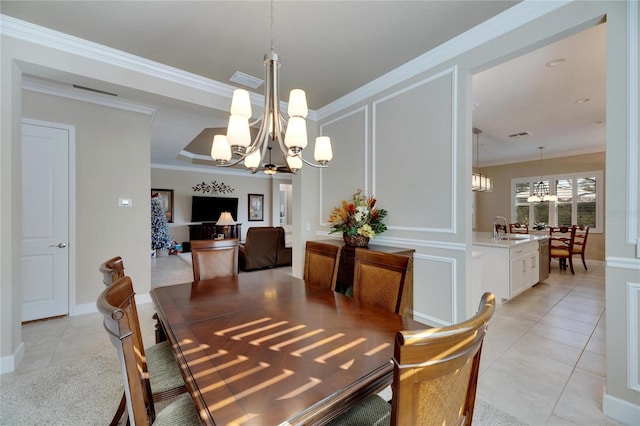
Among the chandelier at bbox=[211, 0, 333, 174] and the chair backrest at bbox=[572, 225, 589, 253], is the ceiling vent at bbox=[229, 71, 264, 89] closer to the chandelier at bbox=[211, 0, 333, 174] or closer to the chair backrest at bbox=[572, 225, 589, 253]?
the chandelier at bbox=[211, 0, 333, 174]

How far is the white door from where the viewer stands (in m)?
3.04

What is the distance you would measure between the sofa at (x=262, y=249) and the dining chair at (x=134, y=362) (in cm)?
393

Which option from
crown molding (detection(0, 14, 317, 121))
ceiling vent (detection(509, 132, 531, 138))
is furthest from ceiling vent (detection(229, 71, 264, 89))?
ceiling vent (detection(509, 132, 531, 138))

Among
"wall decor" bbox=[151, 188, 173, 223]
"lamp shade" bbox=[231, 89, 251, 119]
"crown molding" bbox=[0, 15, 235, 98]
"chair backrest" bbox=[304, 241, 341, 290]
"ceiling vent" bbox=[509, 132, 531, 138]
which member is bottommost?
"chair backrest" bbox=[304, 241, 341, 290]

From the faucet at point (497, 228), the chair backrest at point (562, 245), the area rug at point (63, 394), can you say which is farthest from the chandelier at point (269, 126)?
the chair backrest at point (562, 245)

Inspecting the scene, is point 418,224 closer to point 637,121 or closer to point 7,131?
point 637,121

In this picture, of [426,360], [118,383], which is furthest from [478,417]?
[118,383]

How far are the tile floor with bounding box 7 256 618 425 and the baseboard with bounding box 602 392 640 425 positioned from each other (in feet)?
0.15

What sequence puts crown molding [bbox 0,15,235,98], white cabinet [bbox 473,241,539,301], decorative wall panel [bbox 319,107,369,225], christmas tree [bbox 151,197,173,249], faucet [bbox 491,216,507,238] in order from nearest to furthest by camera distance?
1. crown molding [bbox 0,15,235,98]
2. decorative wall panel [bbox 319,107,369,225]
3. white cabinet [bbox 473,241,539,301]
4. faucet [bbox 491,216,507,238]
5. christmas tree [bbox 151,197,173,249]

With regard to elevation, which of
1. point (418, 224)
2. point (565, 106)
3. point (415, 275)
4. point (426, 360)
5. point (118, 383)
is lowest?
point (118, 383)

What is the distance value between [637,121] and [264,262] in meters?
5.34

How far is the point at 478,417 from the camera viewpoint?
164cm

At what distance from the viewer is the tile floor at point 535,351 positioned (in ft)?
5.72

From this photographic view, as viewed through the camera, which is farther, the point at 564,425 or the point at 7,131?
the point at 7,131
